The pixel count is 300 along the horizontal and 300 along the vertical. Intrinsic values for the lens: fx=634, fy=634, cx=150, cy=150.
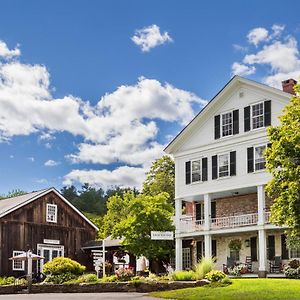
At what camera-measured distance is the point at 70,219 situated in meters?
44.9

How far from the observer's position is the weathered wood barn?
1601 inches

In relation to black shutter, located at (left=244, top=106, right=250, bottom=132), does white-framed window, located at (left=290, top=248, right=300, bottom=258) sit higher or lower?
lower

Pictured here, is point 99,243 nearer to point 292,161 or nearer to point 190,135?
point 190,135

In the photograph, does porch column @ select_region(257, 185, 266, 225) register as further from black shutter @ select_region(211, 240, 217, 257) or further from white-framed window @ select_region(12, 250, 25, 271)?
white-framed window @ select_region(12, 250, 25, 271)

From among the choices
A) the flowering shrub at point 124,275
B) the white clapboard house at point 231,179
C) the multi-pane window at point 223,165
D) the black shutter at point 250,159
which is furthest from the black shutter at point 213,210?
the flowering shrub at point 124,275

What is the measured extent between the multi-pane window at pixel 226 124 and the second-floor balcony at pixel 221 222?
4700 millimetres

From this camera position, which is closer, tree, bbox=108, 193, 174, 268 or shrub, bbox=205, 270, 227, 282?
shrub, bbox=205, 270, 227, 282

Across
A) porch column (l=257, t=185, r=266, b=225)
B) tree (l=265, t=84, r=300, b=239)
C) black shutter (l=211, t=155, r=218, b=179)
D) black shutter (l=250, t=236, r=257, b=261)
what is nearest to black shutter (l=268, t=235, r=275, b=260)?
black shutter (l=250, t=236, r=257, b=261)

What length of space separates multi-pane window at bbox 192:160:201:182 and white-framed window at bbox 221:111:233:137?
2.45 meters

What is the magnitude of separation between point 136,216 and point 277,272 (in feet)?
27.8

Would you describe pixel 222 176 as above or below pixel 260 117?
below

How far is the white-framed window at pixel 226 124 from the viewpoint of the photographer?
35.3m

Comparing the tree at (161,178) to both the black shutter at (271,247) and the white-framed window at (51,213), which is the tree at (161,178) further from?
the black shutter at (271,247)

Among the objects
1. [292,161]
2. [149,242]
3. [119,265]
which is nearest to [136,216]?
[149,242]
